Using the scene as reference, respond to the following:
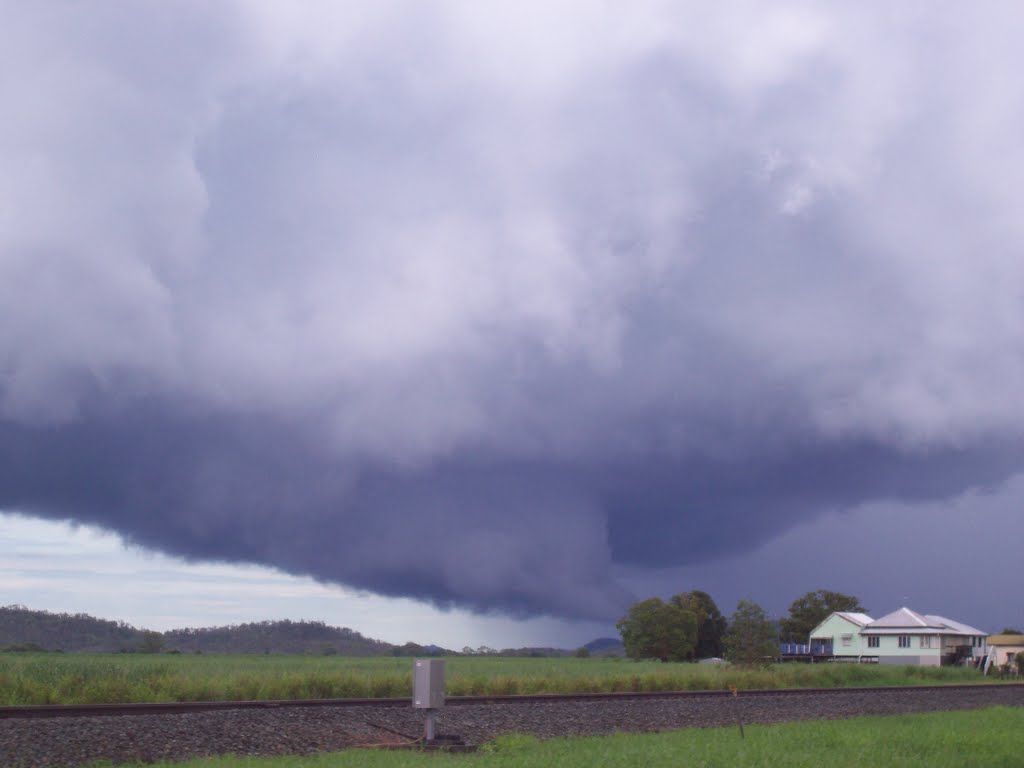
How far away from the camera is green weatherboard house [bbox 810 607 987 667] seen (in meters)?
98.3

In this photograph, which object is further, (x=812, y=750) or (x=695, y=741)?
(x=695, y=741)

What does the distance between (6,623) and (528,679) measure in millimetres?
136638

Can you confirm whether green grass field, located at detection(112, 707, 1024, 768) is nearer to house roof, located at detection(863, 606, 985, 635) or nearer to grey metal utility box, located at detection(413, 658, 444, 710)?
grey metal utility box, located at detection(413, 658, 444, 710)

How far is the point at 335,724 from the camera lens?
22797 mm

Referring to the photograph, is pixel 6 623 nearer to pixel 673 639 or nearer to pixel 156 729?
pixel 673 639

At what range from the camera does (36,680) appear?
2609cm

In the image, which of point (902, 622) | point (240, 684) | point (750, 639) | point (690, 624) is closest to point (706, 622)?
point (690, 624)

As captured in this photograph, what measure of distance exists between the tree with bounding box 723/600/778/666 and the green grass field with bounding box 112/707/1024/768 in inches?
1412

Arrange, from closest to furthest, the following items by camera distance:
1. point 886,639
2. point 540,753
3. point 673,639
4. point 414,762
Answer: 1. point 414,762
2. point 540,753
3. point 886,639
4. point 673,639

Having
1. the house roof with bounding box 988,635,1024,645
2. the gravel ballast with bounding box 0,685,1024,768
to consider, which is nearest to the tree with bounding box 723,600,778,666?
the gravel ballast with bounding box 0,685,1024,768

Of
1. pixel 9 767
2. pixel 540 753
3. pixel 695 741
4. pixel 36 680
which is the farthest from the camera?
pixel 36 680

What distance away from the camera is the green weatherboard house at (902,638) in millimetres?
98312

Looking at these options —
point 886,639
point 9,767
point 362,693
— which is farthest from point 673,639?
point 9,767

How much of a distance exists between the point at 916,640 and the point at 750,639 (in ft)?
147
